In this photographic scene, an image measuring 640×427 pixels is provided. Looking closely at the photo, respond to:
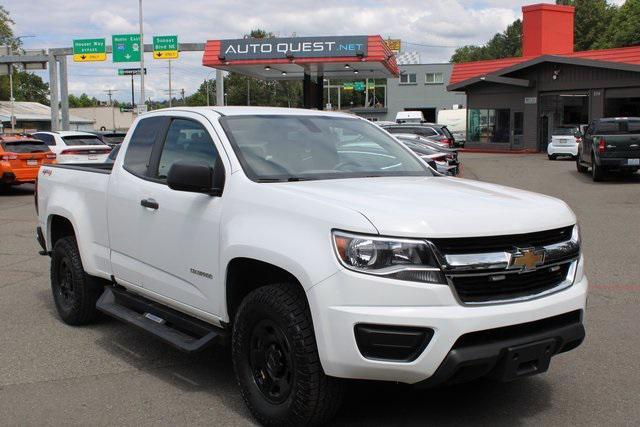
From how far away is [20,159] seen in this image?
62.1 ft

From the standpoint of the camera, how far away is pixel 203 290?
440cm

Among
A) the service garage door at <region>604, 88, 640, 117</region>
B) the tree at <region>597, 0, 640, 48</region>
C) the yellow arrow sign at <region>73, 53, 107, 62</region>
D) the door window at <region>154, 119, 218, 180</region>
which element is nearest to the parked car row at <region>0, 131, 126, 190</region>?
→ the door window at <region>154, 119, 218, 180</region>

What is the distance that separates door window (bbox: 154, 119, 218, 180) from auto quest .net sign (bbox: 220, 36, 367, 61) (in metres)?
29.2

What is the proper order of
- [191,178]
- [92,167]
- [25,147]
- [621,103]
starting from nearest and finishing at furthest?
[191,178]
[92,167]
[25,147]
[621,103]

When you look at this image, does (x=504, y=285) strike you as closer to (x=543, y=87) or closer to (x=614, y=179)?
(x=614, y=179)

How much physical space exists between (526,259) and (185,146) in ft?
8.53

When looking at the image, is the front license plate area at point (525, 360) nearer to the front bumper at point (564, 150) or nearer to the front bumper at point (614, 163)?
the front bumper at point (614, 163)

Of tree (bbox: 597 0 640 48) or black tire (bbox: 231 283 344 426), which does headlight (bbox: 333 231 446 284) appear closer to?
black tire (bbox: 231 283 344 426)

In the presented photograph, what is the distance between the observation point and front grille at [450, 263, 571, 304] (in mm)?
3455

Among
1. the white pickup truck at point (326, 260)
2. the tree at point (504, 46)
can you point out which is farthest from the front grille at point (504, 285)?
the tree at point (504, 46)

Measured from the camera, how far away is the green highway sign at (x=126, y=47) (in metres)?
41.9

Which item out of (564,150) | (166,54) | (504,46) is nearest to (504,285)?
(564,150)

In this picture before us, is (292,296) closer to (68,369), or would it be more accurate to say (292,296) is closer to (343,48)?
(68,369)

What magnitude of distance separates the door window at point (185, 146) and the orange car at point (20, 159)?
15.3 meters
